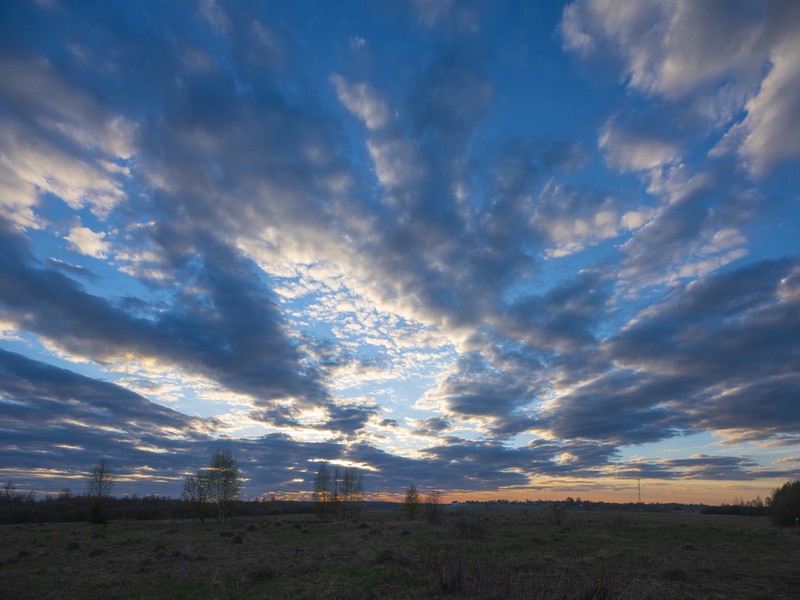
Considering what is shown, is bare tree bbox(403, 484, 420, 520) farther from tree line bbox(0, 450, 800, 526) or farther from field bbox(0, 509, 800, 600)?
field bbox(0, 509, 800, 600)

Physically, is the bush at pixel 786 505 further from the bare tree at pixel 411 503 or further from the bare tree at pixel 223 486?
the bare tree at pixel 223 486

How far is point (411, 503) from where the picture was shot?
286ft

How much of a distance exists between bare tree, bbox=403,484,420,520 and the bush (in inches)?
2324

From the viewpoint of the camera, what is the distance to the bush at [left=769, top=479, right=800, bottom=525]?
6287 cm

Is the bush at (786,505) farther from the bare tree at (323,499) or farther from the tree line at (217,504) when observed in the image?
the bare tree at (323,499)

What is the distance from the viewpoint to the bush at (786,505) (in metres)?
62.9

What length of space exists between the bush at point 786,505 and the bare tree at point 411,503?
5904cm

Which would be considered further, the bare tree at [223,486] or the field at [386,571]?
the bare tree at [223,486]

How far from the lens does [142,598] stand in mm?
15992

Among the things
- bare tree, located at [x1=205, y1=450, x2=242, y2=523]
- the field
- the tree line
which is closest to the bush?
the tree line

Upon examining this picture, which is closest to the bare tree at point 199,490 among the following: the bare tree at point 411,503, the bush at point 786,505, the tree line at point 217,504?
the tree line at point 217,504

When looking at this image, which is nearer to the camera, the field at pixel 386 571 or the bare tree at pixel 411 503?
the field at pixel 386 571

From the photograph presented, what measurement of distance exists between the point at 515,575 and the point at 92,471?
8402cm

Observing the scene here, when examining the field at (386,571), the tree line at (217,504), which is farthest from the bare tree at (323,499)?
the field at (386,571)
